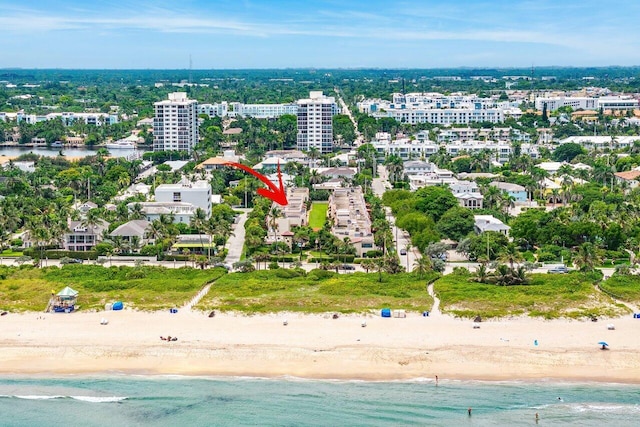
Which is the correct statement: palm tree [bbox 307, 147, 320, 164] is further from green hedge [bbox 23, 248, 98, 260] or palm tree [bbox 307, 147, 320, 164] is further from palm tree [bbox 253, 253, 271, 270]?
palm tree [bbox 253, 253, 271, 270]

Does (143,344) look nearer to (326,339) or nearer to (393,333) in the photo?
(326,339)

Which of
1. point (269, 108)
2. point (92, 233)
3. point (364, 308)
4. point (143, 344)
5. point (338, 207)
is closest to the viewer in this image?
point (143, 344)

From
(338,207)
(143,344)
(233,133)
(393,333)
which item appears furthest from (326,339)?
(233,133)

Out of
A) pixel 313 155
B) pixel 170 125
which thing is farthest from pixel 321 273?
pixel 170 125

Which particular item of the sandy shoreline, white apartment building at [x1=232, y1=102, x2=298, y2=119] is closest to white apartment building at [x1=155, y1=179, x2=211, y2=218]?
the sandy shoreline

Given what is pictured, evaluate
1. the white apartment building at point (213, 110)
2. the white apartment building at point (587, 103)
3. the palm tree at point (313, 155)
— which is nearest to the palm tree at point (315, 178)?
the palm tree at point (313, 155)

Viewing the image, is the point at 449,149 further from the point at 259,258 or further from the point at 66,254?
the point at 66,254
